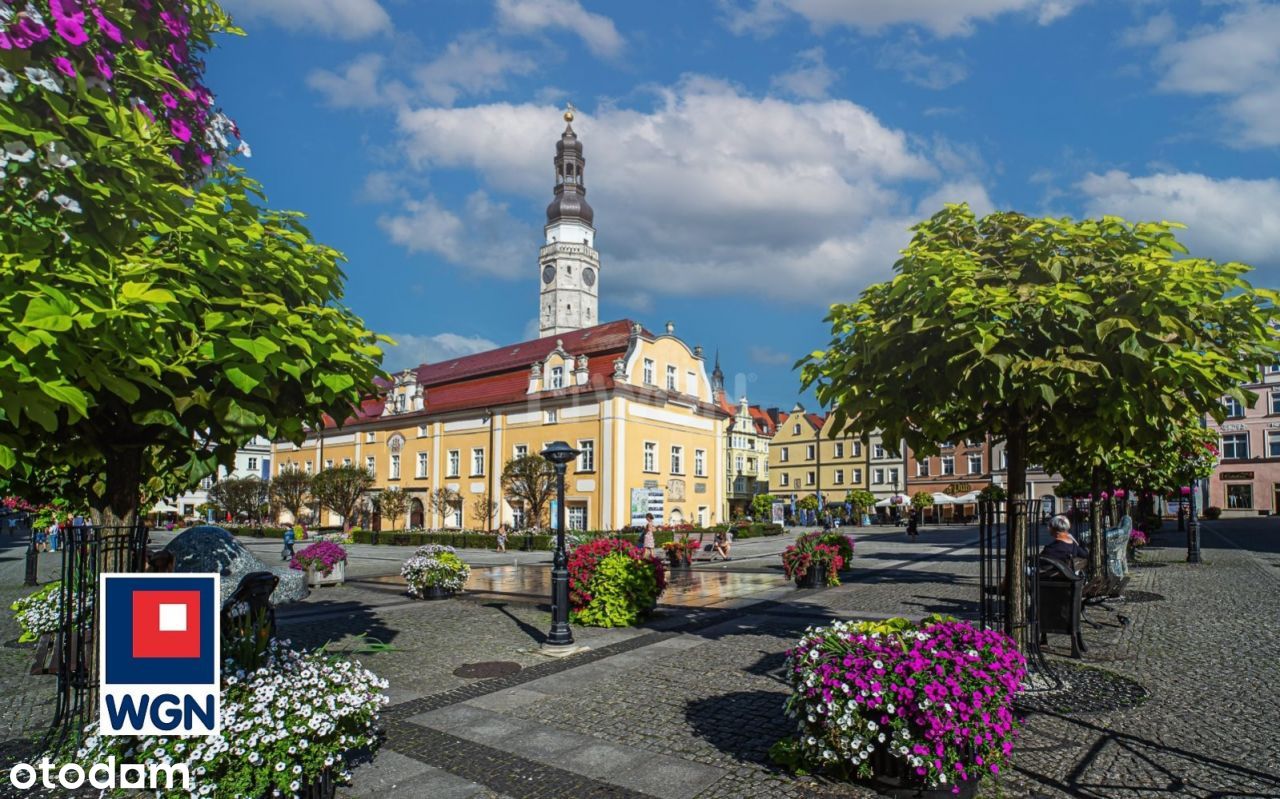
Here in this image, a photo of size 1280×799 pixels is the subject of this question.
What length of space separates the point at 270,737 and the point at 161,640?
85 centimetres

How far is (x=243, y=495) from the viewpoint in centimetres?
5703

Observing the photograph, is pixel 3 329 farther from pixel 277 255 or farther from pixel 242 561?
pixel 242 561

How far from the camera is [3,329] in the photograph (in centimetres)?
338

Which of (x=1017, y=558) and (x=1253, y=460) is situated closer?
(x=1017, y=558)

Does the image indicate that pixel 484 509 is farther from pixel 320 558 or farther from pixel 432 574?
pixel 432 574

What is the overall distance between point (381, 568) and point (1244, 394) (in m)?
23.9

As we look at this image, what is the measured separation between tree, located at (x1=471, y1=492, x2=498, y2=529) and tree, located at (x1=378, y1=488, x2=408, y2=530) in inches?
234

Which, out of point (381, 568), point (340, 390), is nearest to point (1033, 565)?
point (340, 390)

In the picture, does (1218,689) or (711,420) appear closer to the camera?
(1218,689)

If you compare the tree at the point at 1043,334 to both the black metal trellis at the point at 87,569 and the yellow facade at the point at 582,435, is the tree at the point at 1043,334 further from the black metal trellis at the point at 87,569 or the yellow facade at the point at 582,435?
the yellow facade at the point at 582,435

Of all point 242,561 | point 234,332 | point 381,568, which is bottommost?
point 381,568

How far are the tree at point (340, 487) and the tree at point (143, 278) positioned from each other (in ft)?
142

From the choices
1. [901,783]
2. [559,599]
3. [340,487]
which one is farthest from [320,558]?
[340,487]

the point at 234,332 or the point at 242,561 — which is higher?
the point at 234,332
